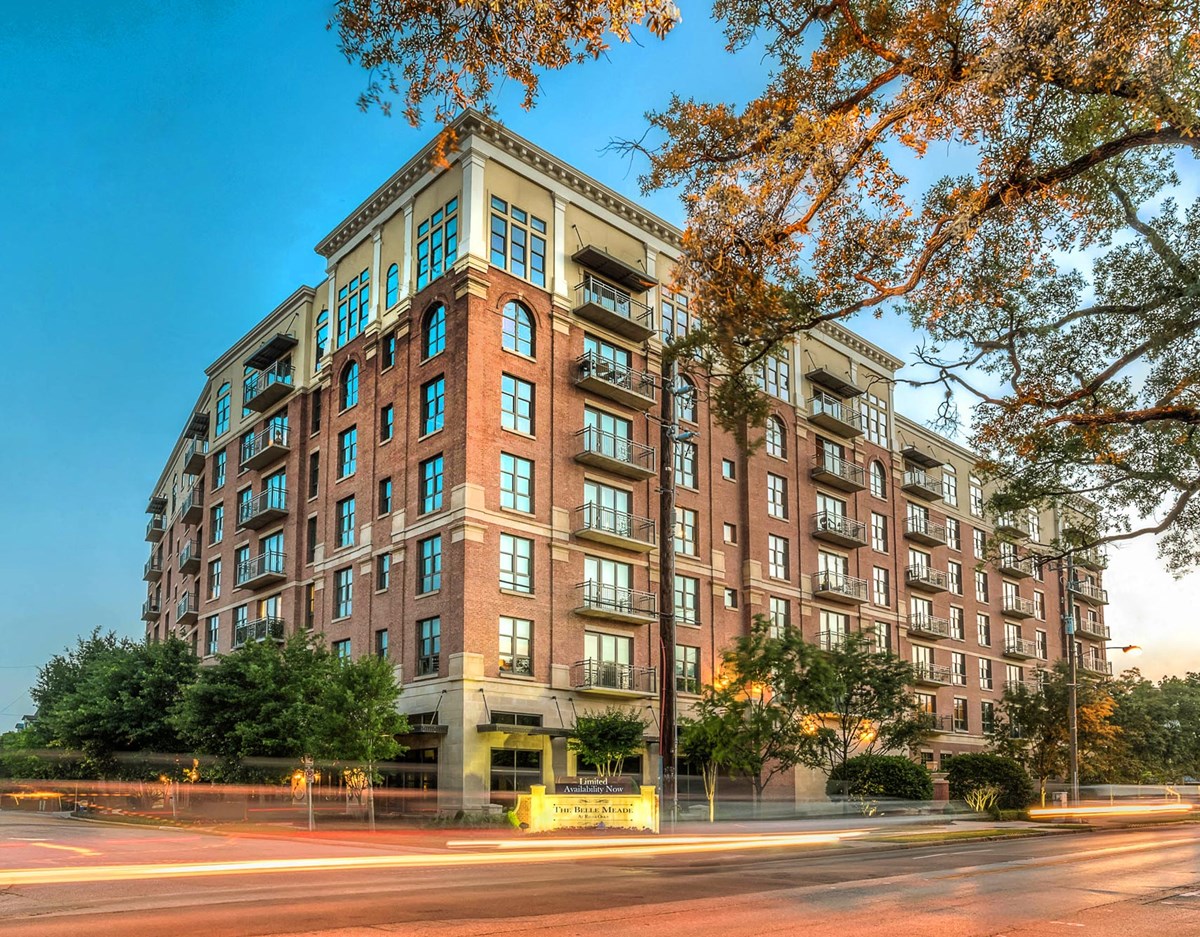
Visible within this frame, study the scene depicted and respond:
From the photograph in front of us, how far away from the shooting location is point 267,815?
38250 mm

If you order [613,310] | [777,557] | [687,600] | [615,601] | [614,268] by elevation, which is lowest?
[615,601]

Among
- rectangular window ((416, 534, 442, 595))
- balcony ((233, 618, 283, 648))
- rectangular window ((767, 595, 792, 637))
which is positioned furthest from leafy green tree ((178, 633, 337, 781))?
rectangular window ((767, 595, 792, 637))

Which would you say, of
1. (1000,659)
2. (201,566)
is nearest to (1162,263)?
(201,566)

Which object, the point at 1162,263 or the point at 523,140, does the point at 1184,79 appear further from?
the point at 523,140

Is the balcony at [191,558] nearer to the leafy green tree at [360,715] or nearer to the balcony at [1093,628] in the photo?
the leafy green tree at [360,715]

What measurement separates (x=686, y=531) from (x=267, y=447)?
65.9 ft

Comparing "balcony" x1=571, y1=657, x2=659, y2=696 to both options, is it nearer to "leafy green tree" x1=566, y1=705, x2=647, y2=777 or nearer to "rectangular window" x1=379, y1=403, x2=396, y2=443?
"leafy green tree" x1=566, y1=705, x2=647, y2=777

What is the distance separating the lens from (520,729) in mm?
37281

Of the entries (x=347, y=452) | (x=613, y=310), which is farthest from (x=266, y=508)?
(x=613, y=310)

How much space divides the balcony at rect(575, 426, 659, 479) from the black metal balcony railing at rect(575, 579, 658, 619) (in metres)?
4.61

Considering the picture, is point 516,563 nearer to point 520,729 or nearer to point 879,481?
point 520,729

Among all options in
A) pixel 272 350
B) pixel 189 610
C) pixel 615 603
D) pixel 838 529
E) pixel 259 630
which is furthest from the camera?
pixel 189 610

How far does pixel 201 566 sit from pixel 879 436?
38.5 metres

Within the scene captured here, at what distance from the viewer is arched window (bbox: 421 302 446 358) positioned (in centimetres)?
4219
